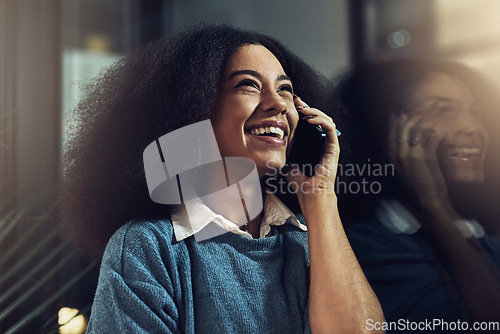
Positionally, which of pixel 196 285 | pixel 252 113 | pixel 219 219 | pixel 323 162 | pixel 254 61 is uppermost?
pixel 254 61

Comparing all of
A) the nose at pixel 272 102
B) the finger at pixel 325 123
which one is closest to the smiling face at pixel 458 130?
the finger at pixel 325 123

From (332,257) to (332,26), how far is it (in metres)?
0.55

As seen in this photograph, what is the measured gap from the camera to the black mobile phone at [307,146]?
3.35ft

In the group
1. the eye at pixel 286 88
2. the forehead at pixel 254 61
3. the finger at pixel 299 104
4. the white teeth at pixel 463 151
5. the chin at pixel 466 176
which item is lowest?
the chin at pixel 466 176

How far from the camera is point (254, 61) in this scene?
1009 mm

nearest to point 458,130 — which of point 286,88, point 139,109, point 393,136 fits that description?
point 393,136

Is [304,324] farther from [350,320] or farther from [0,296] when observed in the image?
[0,296]

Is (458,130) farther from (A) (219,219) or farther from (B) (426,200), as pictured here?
(A) (219,219)

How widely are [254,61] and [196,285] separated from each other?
1.70 feet

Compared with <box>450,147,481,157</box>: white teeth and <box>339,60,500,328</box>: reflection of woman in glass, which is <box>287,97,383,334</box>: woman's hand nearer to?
<box>339,60,500,328</box>: reflection of woman in glass

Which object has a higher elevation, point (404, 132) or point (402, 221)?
point (404, 132)

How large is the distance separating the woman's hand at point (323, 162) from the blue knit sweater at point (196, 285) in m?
0.15

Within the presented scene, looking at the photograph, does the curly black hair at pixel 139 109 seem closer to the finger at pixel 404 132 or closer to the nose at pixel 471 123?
the finger at pixel 404 132

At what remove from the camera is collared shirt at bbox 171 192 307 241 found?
968 millimetres
